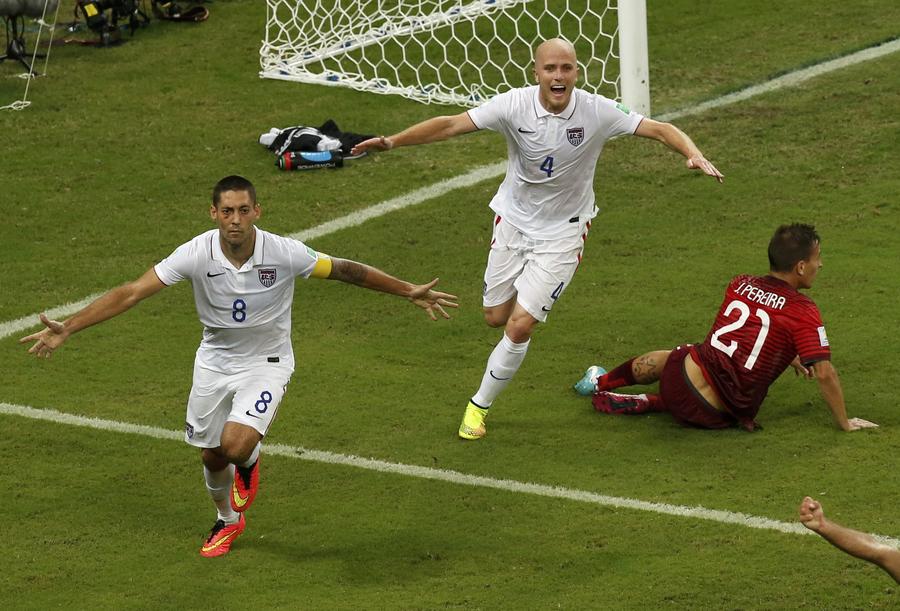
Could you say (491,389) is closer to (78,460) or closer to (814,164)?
(78,460)

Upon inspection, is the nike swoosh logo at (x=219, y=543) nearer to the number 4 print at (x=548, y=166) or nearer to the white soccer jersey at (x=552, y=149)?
the white soccer jersey at (x=552, y=149)

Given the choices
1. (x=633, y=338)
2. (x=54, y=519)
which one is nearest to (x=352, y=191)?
(x=633, y=338)

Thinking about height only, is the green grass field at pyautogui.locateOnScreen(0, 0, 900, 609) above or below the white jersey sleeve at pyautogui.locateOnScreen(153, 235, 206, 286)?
below

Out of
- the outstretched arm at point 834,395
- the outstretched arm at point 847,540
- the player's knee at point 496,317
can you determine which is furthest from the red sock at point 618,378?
the outstretched arm at point 847,540

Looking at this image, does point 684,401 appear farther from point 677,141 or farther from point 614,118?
point 614,118

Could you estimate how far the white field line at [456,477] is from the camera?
7390 millimetres

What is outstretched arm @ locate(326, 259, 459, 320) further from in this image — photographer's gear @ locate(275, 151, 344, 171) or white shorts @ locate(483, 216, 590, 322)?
photographer's gear @ locate(275, 151, 344, 171)

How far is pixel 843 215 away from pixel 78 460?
6.16m

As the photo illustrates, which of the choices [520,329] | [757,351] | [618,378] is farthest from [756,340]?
[520,329]

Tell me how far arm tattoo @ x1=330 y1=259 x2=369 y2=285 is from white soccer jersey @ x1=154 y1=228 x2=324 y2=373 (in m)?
0.11

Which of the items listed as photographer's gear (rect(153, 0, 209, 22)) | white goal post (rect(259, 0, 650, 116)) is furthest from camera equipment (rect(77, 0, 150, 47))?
white goal post (rect(259, 0, 650, 116))

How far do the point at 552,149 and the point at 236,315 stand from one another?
7.25 feet

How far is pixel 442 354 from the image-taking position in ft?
32.2

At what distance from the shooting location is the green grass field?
708 centimetres
